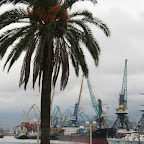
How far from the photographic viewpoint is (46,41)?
87.0ft

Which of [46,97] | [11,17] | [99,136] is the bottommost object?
[99,136]

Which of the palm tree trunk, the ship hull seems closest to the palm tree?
the palm tree trunk

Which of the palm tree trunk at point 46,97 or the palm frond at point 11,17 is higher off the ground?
the palm frond at point 11,17

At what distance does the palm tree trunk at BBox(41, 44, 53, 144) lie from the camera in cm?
2631

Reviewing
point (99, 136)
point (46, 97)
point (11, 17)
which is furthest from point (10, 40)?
point (99, 136)

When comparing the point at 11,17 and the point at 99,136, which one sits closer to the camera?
the point at 11,17

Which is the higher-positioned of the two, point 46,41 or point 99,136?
point 46,41

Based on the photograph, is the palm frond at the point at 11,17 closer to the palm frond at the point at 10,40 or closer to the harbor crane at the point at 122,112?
the palm frond at the point at 10,40

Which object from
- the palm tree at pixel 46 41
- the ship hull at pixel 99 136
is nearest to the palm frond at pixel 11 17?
the palm tree at pixel 46 41

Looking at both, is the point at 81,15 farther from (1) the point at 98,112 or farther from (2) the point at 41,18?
(1) the point at 98,112

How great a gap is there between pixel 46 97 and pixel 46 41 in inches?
168

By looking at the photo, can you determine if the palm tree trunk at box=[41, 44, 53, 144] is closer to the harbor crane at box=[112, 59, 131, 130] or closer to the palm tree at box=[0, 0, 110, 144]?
the palm tree at box=[0, 0, 110, 144]

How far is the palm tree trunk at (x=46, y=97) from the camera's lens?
26.3m

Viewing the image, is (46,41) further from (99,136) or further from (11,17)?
(99,136)
